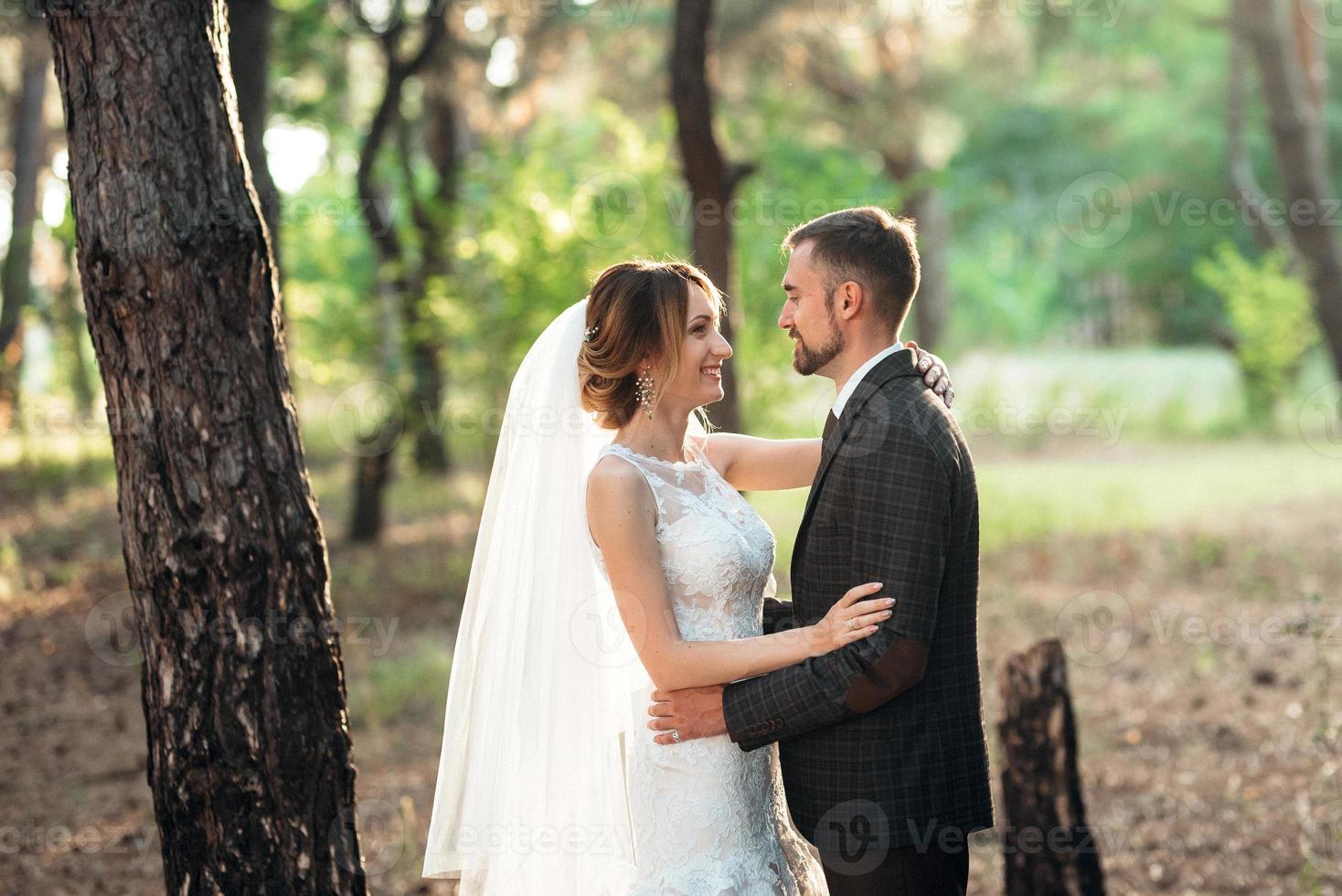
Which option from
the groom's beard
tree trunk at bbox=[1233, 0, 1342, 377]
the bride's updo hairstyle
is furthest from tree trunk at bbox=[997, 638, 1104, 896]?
tree trunk at bbox=[1233, 0, 1342, 377]

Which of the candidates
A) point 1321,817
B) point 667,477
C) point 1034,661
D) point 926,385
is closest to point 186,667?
point 667,477

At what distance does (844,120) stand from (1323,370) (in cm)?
1734

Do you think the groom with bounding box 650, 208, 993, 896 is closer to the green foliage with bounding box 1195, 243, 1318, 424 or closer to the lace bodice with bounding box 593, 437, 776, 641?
the lace bodice with bounding box 593, 437, 776, 641

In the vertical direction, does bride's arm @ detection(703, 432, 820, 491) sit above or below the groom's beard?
below

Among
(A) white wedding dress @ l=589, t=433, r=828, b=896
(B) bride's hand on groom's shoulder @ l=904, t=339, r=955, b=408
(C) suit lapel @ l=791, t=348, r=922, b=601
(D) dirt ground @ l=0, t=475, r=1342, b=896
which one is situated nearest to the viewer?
(C) suit lapel @ l=791, t=348, r=922, b=601

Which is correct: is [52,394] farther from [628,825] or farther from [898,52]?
[628,825]

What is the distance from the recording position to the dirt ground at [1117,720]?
17.5 feet

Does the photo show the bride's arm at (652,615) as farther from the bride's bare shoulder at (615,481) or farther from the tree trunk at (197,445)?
the tree trunk at (197,445)

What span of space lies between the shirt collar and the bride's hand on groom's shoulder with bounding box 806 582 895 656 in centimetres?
46

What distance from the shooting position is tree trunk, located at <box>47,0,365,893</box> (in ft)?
10.2

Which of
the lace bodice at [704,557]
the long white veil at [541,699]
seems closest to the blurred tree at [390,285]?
the long white veil at [541,699]

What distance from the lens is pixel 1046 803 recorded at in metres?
4.33

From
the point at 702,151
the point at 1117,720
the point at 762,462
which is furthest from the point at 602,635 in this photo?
the point at 702,151

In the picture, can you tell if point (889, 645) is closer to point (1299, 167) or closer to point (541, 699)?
point (541, 699)
